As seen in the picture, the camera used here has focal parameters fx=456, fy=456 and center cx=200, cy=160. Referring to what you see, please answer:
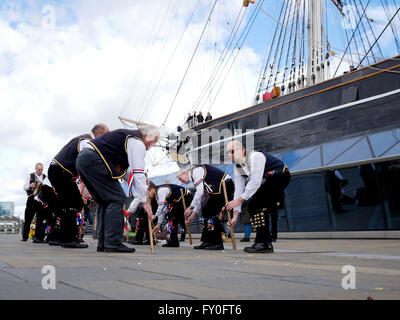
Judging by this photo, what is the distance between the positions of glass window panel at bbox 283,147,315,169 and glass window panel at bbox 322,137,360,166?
0.75 m

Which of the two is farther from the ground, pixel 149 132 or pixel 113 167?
pixel 149 132

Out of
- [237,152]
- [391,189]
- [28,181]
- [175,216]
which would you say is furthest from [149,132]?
[391,189]

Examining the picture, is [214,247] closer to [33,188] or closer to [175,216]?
[175,216]

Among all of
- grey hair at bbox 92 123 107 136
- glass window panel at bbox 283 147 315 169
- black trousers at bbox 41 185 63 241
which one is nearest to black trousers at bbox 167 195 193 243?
black trousers at bbox 41 185 63 241

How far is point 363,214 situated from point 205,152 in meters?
9.70

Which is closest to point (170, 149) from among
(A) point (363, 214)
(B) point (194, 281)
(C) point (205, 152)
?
(C) point (205, 152)

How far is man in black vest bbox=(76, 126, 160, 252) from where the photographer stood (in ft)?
15.0

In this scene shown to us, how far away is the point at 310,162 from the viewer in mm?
12109

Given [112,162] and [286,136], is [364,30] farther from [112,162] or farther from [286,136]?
[112,162]

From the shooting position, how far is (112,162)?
15.3 ft

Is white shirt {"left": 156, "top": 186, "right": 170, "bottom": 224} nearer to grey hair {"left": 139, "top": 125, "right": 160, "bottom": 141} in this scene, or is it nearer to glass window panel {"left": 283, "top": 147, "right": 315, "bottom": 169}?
grey hair {"left": 139, "top": 125, "right": 160, "bottom": 141}

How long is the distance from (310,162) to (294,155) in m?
1.03

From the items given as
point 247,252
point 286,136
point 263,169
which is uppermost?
point 286,136
